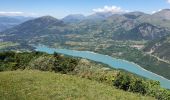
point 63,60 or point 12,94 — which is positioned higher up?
point 12,94

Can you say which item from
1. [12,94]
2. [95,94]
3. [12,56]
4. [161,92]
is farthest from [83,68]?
[12,56]

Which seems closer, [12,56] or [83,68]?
[83,68]

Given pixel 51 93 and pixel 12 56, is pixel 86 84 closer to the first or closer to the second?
pixel 51 93

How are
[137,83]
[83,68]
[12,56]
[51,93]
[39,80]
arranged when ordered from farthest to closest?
[12,56]
[137,83]
[83,68]
[39,80]
[51,93]

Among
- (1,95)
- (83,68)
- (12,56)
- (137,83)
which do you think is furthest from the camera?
(12,56)

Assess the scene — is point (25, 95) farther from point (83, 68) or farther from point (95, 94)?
point (83, 68)

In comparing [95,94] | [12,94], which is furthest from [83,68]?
[12,94]

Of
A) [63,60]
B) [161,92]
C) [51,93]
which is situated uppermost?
[51,93]
